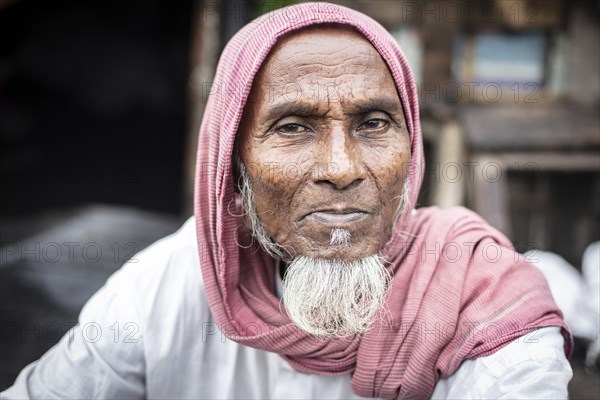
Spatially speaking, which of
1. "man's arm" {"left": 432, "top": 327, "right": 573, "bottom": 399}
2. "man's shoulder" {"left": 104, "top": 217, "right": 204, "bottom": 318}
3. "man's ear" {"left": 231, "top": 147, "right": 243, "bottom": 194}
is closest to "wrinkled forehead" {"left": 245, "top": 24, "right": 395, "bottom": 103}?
"man's ear" {"left": 231, "top": 147, "right": 243, "bottom": 194}

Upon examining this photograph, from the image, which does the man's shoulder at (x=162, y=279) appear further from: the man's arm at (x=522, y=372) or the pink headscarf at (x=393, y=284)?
the man's arm at (x=522, y=372)

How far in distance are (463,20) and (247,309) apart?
16.7ft

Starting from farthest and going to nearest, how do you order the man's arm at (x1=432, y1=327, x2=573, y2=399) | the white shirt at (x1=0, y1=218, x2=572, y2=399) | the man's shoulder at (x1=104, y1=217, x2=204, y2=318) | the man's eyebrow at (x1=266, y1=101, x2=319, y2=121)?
1. the man's shoulder at (x1=104, y1=217, x2=204, y2=318)
2. the white shirt at (x1=0, y1=218, x2=572, y2=399)
3. the man's eyebrow at (x1=266, y1=101, x2=319, y2=121)
4. the man's arm at (x1=432, y1=327, x2=573, y2=399)

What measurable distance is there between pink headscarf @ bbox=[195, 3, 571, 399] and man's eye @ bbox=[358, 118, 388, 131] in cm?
12

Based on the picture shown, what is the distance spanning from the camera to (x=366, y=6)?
20.6 ft

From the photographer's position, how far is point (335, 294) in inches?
74.1

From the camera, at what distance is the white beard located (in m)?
1.86

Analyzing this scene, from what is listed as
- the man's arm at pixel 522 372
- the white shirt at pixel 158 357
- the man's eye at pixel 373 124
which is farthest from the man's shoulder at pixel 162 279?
the man's arm at pixel 522 372

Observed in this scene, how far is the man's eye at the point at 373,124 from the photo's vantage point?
192 cm

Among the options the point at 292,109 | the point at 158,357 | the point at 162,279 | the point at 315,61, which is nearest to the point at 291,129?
the point at 292,109

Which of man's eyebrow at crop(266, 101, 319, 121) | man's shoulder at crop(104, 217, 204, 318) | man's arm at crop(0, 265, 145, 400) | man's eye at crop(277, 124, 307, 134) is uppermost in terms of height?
man's eyebrow at crop(266, 101, 319, 121)

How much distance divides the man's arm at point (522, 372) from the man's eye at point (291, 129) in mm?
896

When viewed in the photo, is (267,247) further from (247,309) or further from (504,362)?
(504,362)

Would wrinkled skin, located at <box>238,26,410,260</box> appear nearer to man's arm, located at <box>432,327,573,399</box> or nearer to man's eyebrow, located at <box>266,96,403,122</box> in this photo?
man's eyebrow, located at <box>266,96,403,122</box>
